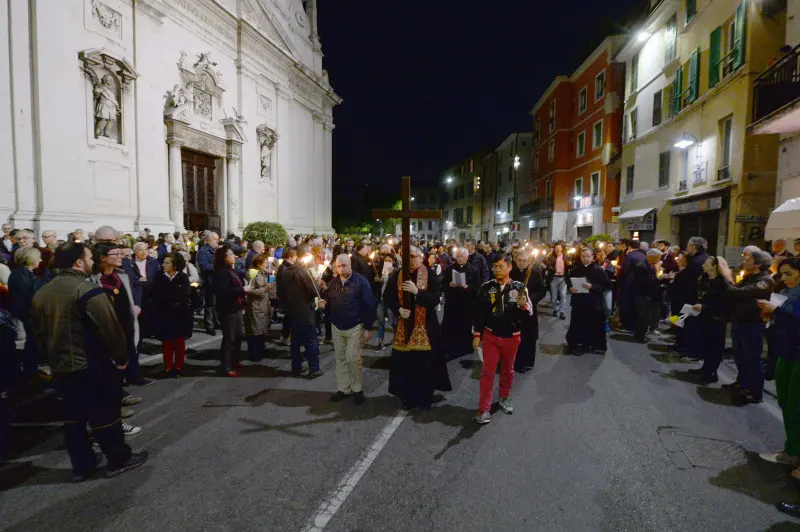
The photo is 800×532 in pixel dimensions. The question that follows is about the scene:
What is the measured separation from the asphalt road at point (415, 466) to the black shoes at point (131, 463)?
0.23ft

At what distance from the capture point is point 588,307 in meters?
7.73

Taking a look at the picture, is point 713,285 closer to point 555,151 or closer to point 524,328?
point 524,328

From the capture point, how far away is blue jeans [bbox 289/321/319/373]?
634cm

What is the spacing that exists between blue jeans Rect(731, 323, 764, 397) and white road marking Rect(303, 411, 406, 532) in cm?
458

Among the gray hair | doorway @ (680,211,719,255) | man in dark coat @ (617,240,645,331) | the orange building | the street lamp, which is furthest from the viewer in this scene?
the orange building

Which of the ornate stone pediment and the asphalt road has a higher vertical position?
the ornate stone pediment

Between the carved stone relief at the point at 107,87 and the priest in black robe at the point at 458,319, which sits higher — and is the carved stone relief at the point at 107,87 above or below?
above

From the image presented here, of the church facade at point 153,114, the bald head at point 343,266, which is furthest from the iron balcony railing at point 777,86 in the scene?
the church facade at point 153,114

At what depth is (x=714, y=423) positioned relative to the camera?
480 centimetres

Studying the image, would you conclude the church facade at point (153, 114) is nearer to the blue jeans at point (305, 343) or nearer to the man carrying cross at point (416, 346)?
the blue jeans at point (305, 343)

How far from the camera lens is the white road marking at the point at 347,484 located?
3078 mm

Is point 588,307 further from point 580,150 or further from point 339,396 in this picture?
point 580,150

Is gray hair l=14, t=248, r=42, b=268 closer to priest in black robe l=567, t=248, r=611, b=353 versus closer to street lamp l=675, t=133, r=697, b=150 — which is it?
priest in black robe l=567, t=248, r=611, b=353

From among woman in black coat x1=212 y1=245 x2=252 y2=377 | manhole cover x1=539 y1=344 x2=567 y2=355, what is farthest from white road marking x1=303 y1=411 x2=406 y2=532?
manhole cover x1=539 y1=344 x2=567 y2=355
